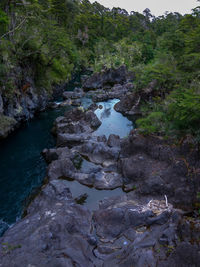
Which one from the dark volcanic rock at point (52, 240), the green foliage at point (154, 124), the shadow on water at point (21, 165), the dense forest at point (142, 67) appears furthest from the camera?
the green foliage at point (154, 124)

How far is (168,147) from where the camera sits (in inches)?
469

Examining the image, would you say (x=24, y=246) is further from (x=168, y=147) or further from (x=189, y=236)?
(x=168, y=147)

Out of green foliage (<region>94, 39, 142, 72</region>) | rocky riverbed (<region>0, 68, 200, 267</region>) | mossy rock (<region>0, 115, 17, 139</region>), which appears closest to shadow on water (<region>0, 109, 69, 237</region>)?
mossy rock (<region>0, 115, 17, 139</region>)

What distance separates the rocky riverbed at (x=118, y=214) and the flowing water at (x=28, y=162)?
73 centimetres

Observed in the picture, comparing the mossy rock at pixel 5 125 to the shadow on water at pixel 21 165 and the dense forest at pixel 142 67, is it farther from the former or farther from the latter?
the dense forest at pixel 142 67

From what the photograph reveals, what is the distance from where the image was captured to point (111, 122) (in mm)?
23062

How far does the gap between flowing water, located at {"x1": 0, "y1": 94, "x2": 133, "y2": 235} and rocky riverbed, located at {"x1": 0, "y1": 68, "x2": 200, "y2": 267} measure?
2.38ft

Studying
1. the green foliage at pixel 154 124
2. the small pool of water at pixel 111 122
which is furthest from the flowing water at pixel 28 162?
the green foliage at pixel 154 124

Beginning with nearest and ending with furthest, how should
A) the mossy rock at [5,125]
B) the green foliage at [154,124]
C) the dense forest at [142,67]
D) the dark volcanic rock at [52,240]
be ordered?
1. the dark volcanic rock at [52,240]
2. the dense forest at [142,67]
3. the green foliage at [154,124]
4. the mossy rock at [5,125]

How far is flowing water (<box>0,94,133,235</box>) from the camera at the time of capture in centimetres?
1098

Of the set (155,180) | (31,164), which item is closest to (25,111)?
(31,164)

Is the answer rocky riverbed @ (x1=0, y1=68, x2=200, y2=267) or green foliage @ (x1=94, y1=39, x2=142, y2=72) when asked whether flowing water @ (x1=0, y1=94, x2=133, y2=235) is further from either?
green foliage @ (x1=94, y1=39, x2=142, y2=72)

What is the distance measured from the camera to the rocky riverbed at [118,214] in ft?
20.5

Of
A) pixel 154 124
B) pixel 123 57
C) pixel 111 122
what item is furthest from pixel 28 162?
pixel 123 57
